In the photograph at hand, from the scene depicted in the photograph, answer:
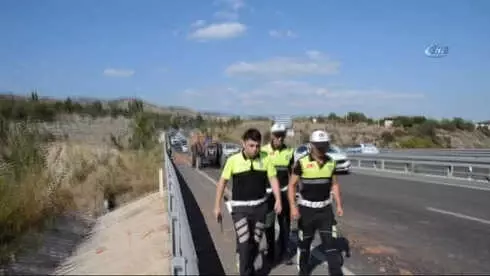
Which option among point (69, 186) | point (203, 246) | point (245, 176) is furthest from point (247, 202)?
point (69, 186)

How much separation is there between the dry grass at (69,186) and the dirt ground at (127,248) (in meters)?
1.11

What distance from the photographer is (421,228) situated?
420 inches

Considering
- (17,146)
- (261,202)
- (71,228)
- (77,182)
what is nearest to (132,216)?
(71,228)

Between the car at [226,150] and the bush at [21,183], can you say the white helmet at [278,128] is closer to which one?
the bush at [21,183]

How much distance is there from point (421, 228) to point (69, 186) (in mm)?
12133

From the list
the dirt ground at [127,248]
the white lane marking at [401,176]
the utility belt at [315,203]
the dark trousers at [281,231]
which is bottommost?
the white lane marking at [401,176]

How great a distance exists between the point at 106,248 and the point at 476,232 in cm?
676

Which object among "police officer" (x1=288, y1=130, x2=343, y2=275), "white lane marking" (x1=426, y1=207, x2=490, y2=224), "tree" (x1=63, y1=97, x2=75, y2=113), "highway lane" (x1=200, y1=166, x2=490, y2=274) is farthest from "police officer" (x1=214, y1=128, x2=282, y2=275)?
"tree" (x1=63, y1=97, x2=75, y2=113)

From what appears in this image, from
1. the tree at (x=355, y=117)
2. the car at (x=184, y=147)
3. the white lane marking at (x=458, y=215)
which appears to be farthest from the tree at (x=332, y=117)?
the white lane marking at (x=458, y=215)

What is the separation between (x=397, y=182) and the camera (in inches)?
856

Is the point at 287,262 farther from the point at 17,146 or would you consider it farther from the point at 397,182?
the point at 397,182

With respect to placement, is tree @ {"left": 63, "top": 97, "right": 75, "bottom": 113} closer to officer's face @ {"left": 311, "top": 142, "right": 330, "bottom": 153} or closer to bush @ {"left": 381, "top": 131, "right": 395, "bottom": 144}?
bush @ {"left": 381, "top": 131, "right": 395, "bottom": 144}

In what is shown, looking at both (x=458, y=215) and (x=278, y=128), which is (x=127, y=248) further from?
(x=458, y=215)

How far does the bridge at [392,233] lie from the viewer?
7414mm
